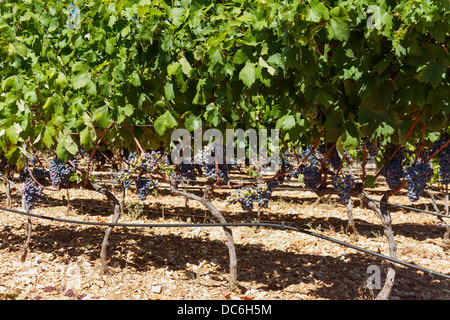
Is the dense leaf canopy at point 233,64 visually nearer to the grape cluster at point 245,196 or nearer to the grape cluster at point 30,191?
the grape cluster at point 245,196

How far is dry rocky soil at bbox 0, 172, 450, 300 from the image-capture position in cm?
492

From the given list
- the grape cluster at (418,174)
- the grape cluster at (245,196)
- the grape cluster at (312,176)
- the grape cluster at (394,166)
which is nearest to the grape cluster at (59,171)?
the grape cluster at (245,196)

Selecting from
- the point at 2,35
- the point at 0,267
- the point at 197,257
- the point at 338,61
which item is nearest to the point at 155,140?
the point at 2,35

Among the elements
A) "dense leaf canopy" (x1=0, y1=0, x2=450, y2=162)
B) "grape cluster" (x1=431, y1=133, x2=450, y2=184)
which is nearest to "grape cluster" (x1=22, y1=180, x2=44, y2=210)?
"dense leaf canopy" (x1=0, y1=0, x2=450, y2=162)

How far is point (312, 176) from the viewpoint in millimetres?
4488

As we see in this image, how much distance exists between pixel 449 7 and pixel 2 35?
150 inches

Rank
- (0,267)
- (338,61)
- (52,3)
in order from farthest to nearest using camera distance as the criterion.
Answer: (0,267) → (52,3) → (338,61)

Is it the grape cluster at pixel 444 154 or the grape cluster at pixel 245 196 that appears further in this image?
the grape cluster at pixel 245 196

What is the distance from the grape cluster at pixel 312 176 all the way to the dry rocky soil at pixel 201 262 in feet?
4.66

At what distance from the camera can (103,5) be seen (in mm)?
3645

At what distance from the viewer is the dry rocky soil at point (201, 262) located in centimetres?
492

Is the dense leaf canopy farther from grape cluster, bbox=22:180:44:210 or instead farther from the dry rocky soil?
the dry rocky soil

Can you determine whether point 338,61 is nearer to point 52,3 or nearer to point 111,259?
point 52,3

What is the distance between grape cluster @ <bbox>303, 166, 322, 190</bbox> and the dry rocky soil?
142 centimetres
